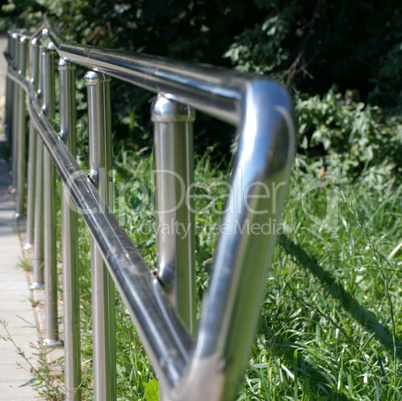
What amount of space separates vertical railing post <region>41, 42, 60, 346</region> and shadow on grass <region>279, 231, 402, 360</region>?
3.23 feet

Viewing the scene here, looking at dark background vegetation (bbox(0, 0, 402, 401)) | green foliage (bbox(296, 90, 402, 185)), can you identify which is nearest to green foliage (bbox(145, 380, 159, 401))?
dark background vegetation (bbox(0, 0, 402, 401))

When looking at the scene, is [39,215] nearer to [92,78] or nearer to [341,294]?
[341,294]

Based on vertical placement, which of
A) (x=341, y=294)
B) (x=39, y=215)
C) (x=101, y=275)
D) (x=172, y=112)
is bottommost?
(x=341, y=294)

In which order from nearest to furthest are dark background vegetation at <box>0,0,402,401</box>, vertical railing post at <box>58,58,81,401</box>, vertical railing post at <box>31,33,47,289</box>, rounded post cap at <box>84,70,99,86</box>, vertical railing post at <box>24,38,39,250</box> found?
rounded post cap at <box>84,70,99,86</box> < vertical railing post at <box>58,58,81,401</box> < dark background vegetation at <box>0,0,402,401</box> < vertical railing post at <box>31,33,47,289</box> < vertical railing post at <box>24,38,39,250</box>

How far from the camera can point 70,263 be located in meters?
1.87

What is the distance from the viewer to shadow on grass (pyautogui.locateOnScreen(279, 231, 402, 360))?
2064 mm

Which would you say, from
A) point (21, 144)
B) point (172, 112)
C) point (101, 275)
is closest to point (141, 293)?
point (172, 112)

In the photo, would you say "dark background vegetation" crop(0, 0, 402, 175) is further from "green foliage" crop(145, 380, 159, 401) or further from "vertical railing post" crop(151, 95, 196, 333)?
"vertical railing post" crop(151, 95, 196, 333)

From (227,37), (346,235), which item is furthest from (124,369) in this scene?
(227,37)

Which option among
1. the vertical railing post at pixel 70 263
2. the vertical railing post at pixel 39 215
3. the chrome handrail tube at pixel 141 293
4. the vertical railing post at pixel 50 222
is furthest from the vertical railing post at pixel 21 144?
the chrome handrail tube at pixel 141 293

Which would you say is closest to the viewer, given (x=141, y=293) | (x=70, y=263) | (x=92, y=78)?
(x=141, y=293)

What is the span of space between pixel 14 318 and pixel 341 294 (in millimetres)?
1309

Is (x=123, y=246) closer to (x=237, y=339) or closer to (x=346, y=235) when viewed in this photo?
(x=237, y=339)

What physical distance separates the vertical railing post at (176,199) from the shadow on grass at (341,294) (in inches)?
53.6
